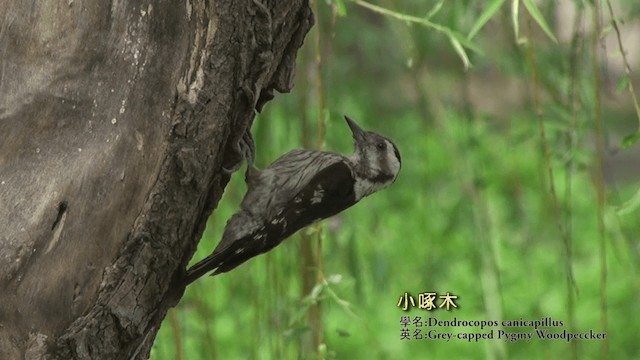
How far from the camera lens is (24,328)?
94.8 inches

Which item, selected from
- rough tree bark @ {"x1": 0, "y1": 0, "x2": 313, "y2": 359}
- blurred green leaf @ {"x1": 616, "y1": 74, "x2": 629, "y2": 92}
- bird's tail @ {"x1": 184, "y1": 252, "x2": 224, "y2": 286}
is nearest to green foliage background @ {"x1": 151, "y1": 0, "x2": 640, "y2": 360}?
blurred green leaf @ {"x1": 616, "y1": 74, "x2": 629, "y2": 92}

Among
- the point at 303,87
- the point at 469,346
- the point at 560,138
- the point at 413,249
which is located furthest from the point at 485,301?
the point at 413,249

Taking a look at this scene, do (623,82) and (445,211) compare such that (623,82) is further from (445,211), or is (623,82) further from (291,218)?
(445,211)

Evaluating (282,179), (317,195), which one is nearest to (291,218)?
(317,195)

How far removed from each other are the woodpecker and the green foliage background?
0.26 feet

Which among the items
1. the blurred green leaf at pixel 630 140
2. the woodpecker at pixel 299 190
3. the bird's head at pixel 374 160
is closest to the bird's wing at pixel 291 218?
the woodpecker at pixel 299 190

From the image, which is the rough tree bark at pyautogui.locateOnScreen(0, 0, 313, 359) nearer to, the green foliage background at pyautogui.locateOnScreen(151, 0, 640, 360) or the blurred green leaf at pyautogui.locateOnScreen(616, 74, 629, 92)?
the green foliage background at pyautogui.locateOnScreen(151, 0, 640, 360)

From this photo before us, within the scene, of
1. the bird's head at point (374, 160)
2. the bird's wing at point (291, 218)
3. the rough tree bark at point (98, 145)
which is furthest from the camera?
the bird's head at point (374, 160)

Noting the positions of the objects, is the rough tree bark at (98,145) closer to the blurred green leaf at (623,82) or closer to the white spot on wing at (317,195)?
the white spot on wing at (317,195)

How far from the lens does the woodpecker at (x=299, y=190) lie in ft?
9.89

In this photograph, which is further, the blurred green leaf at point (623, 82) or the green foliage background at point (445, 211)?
the green foliage background at point (445, 211)

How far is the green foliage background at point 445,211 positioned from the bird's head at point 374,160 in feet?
0.47

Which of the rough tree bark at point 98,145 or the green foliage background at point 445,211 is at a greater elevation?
the green foliage background at point 445,211

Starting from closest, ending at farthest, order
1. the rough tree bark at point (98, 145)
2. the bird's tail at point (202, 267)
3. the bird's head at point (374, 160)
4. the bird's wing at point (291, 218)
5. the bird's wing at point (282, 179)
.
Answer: the rough tree bark at point (98, 145) → the bird's tail at point (202, 267) → the bird's wing at point (291, 218) → the bird's wing at point (282, 179) → the bird's head at point (374, 160)
